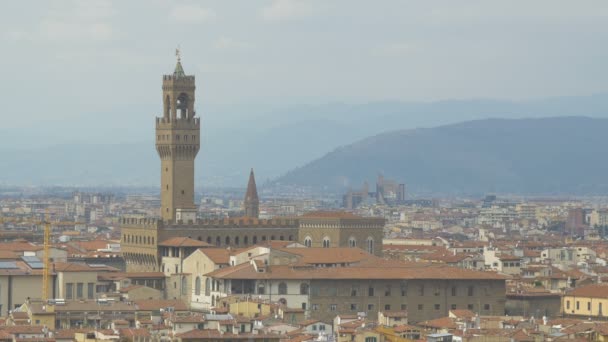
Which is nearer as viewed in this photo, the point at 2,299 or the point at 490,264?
the point at 2,299

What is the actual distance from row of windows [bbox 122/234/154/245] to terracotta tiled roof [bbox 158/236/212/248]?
4.54ft

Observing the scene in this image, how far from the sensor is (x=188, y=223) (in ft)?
282

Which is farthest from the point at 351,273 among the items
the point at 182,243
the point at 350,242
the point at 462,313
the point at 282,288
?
the point at 350,242

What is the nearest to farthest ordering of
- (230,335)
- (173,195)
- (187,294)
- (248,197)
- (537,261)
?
(230,335) → (187,294) → (173,195) → (537,261) → (248,197)

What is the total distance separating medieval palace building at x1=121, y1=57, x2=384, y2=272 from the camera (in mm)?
85500

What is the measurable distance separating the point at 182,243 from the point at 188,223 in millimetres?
3874

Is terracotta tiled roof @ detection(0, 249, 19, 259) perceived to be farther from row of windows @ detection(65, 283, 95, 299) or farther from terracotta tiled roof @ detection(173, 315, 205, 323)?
terracotta tiled roof @ detection(173, 315, 205, 323)

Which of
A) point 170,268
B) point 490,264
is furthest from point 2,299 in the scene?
point 490,264

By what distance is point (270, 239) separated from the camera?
3415 inches

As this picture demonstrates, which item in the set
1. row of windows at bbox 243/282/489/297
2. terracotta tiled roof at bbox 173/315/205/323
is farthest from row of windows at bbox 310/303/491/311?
terracotta tiled roof at bbox 173/315/205/323

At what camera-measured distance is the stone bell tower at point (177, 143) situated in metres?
89.5

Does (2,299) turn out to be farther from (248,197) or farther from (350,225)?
(248,197)

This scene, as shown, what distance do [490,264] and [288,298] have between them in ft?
84.9

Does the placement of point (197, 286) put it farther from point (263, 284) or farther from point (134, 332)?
point (134, 332)
